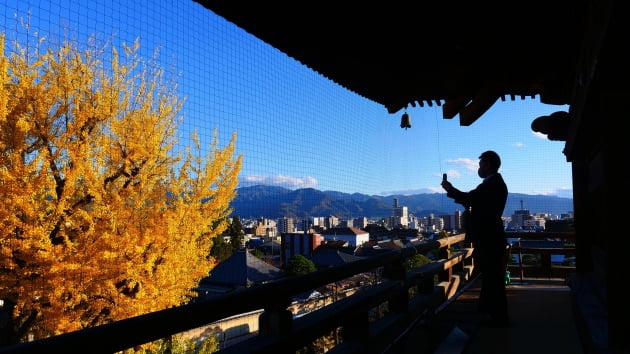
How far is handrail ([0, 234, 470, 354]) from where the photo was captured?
50.1 inches

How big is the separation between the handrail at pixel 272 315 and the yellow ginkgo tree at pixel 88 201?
17.3 feet

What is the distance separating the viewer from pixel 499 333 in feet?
12.6

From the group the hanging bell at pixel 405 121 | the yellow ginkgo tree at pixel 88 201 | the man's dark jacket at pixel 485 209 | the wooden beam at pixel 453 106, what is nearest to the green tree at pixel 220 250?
the yellow ginkgo tree at pixel 88 201

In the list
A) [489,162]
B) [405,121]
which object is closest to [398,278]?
[489,162]

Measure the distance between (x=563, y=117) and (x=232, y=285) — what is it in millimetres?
27905

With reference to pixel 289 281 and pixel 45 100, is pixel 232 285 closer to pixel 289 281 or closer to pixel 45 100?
pixel 45 100

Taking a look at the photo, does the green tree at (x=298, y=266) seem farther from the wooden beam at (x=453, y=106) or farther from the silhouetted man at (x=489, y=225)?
the silhouetted man at (x=489, y=225)

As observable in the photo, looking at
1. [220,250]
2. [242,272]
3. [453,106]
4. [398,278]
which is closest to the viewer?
[398,278]

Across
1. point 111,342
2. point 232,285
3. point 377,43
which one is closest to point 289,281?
point 111,342

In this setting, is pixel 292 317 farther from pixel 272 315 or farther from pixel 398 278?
pixel 398 278

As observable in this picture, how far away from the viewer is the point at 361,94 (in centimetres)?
527

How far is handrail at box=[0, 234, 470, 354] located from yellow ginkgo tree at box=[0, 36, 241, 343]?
5.26 metres

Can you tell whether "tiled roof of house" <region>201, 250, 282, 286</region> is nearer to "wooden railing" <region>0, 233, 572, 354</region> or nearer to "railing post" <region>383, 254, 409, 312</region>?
"wooden railing" <region>0, 233, 572, 354</region>

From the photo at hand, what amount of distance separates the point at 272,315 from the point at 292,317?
11 cm
